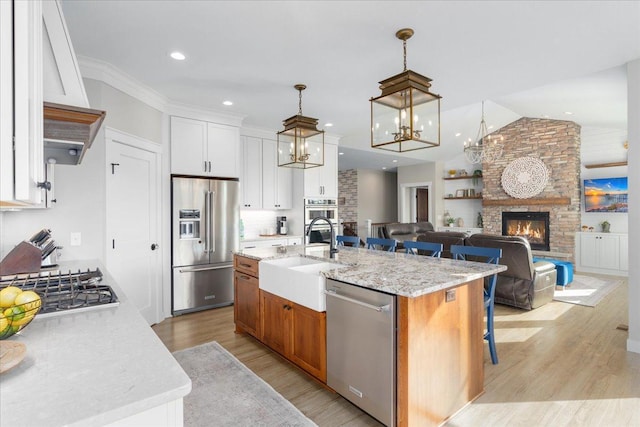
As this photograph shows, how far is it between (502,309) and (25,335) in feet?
15.8

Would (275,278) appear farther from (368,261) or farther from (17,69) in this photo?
(17,69)

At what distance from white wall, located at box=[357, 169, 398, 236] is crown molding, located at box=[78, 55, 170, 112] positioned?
8.13 metres

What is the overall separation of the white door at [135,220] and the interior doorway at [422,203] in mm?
9225

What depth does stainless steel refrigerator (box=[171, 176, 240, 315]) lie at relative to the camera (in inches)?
167

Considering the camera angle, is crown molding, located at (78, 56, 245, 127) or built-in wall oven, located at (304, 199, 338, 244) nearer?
crown molding, located at (78, 56, 245, 127)

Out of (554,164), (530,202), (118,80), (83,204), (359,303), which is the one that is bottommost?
(359,303)

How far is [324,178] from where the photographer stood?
6.13 metres

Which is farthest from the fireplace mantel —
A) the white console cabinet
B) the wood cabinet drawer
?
the wood cabinet drawer

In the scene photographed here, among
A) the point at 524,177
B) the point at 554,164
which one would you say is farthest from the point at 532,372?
the point at 524,177

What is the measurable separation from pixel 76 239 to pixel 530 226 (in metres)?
8.75

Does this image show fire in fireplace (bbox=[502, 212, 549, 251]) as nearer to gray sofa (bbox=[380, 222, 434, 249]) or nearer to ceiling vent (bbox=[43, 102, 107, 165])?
gray sofa (bbox=[380, 222, 434, 249])

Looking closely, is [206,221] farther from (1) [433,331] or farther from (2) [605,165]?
(2) [605,165]

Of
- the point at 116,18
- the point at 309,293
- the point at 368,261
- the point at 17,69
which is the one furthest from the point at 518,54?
the point at 17,69

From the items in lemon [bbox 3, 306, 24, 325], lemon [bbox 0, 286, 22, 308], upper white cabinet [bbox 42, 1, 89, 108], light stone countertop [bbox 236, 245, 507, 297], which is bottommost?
light stone countertop [bbox 236, 245, 507, 297]
